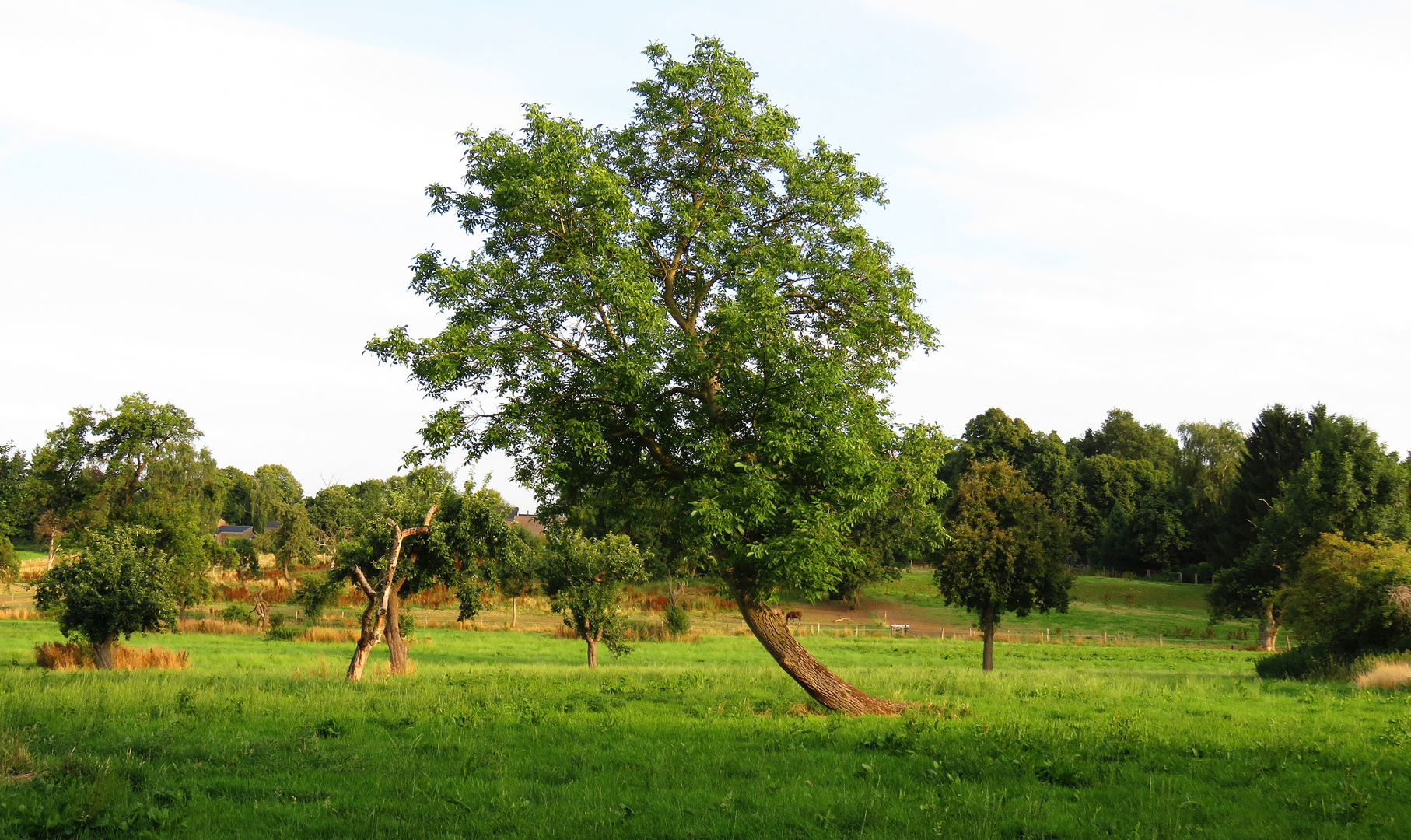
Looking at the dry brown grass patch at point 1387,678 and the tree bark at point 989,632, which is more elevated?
the dry brown grass patch at point 1387,678

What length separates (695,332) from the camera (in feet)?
54.2

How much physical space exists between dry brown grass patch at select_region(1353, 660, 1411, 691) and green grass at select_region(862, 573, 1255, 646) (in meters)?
38.5

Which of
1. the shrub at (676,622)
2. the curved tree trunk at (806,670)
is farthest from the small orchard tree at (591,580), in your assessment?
the curved tree trunk at (806,670)

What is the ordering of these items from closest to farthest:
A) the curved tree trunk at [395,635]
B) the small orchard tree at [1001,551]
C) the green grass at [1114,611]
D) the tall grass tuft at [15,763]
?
the tall grass tuft at [15,763] < the curved tree trunk at [395,635] < the small orchard tree at [1001,551] < the green grass at [1114,611]

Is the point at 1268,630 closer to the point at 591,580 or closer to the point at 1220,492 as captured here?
the point at 1220,492

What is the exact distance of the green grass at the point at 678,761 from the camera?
8156mm

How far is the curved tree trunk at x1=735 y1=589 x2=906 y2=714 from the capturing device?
1588cm

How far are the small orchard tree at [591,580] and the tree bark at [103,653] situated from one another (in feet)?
51.1

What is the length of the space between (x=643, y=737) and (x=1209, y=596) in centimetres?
5659

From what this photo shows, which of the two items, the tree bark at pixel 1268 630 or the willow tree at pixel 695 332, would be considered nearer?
the willow tree at pixel 695 332

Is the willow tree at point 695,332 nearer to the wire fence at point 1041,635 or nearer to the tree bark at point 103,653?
the tree bark at point 103,653

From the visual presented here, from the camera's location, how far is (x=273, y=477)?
164m

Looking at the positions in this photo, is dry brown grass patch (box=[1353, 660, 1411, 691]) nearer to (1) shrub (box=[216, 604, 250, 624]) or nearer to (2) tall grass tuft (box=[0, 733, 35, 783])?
(2) tall grass tuft (box=[0, 733, 35, 783])

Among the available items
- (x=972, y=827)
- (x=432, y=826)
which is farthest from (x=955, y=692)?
(x=432, y=826)
